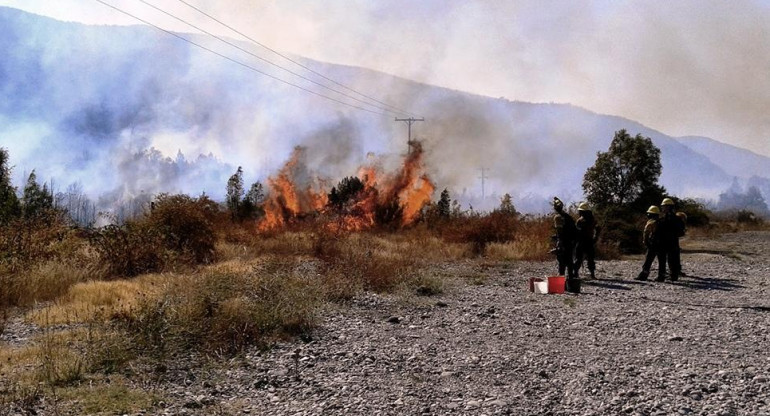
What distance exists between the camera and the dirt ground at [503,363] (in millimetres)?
5500

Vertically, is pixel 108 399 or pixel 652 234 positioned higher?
pixel 652 234

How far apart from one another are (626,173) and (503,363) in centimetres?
2577

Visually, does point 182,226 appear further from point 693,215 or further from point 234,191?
point 693,215

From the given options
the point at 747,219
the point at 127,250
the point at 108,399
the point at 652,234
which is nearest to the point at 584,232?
the point at 652,234

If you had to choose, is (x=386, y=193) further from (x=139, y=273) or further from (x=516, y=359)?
(x=516, y=359)

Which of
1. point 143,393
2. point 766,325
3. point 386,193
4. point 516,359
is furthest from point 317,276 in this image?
point 386,193

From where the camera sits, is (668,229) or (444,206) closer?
(668,229)

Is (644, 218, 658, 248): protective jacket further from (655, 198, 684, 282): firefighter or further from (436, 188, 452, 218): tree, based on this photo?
(436, 188, 452, 218): tree

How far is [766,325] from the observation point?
30.8 feet

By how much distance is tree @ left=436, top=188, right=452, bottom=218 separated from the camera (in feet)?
110

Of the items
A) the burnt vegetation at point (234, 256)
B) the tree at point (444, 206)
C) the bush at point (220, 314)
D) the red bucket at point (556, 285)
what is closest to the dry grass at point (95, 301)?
the burnt vegetation at point (234, 256)

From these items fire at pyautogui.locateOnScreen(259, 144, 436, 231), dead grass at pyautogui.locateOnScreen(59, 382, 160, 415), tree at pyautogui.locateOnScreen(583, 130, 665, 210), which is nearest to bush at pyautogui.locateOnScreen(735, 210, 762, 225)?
tree at pyautogui.locateOnScreen(583, 130, 665, 210)

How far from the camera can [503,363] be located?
696 centimetres

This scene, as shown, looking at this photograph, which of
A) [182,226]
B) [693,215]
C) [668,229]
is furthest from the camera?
[693,215]
